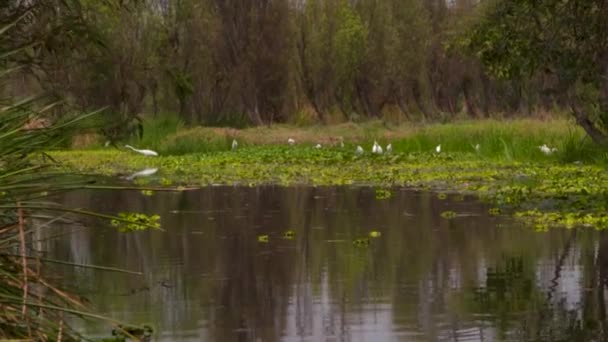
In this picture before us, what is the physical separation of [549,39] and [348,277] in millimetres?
7777

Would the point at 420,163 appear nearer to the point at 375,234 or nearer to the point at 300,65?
the point at 375,234

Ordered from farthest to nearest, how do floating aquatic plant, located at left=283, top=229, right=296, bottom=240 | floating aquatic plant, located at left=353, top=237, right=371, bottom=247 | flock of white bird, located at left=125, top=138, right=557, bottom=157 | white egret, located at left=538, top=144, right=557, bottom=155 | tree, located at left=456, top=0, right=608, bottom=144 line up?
flock of white bird, located at left=125, top=138, right=557, bottom=157 < white egret, located at left=538, top=144, right=557, bottom=155 < tree, located at left=456, top=0, right=608, bottom=144 < floating aquatic plant, located at left=283, top=229, right=296, bottom=240 < floating aquatic plant, located at left=353, top=237, right=371, bottom=247

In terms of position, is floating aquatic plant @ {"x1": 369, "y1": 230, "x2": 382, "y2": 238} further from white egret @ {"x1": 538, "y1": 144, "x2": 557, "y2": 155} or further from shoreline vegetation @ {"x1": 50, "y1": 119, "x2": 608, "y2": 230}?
white egret @ {"x1": 538, "y1": 144, "x2": 557, "y2": 155}

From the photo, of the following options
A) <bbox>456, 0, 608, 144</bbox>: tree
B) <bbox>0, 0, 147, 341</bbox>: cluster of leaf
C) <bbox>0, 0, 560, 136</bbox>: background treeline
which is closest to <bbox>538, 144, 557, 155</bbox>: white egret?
<bbox>456, 0, 608, 144</bbox>: tree

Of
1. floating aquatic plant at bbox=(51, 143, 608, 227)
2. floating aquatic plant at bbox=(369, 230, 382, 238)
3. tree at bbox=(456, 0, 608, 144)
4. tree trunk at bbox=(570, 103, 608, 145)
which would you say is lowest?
floating aquatic plant at bbox=(51, 143, 608, 227)

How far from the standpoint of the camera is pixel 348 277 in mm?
11219

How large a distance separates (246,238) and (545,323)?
19.7ft

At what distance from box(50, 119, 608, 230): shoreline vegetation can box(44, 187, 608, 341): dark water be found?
1.39 m

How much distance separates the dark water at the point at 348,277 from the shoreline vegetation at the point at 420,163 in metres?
1.39

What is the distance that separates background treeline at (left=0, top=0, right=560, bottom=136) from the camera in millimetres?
41938

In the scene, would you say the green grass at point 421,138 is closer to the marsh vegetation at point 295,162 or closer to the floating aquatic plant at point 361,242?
the marsh vegetation at point 295,162

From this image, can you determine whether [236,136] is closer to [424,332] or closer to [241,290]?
[241,290]

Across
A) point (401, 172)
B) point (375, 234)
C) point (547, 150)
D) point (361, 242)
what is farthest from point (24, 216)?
point (547, 150)

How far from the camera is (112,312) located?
9.70m
